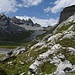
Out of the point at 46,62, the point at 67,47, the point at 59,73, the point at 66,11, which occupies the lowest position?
the point at 59,73

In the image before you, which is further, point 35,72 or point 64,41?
point 64,41

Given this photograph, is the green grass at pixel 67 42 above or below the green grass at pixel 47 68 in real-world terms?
above

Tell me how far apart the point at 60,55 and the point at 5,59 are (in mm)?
15217

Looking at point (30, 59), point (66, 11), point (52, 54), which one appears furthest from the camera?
point (66, 11)

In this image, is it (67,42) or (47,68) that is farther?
(67,42)

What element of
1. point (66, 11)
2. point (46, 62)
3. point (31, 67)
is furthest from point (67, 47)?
point (66, 11)

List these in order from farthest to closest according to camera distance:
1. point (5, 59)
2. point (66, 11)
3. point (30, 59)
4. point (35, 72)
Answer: point (66, 11) < point (5, 59) < point (30, 59) < point (35, 72)

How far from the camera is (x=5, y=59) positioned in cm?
4703

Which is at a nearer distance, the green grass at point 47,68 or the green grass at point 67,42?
the green grass at point 47,68

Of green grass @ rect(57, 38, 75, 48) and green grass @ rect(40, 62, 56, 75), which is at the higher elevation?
green grass @ rect(57, 38, 75, 48)

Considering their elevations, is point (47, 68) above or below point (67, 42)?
below

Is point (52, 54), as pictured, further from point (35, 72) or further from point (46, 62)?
point (35, 72)

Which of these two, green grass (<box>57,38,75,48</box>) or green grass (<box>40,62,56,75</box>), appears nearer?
green grass (<box>40,62,56,75</box>)

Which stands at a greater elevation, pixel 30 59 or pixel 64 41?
pixel 64 41
